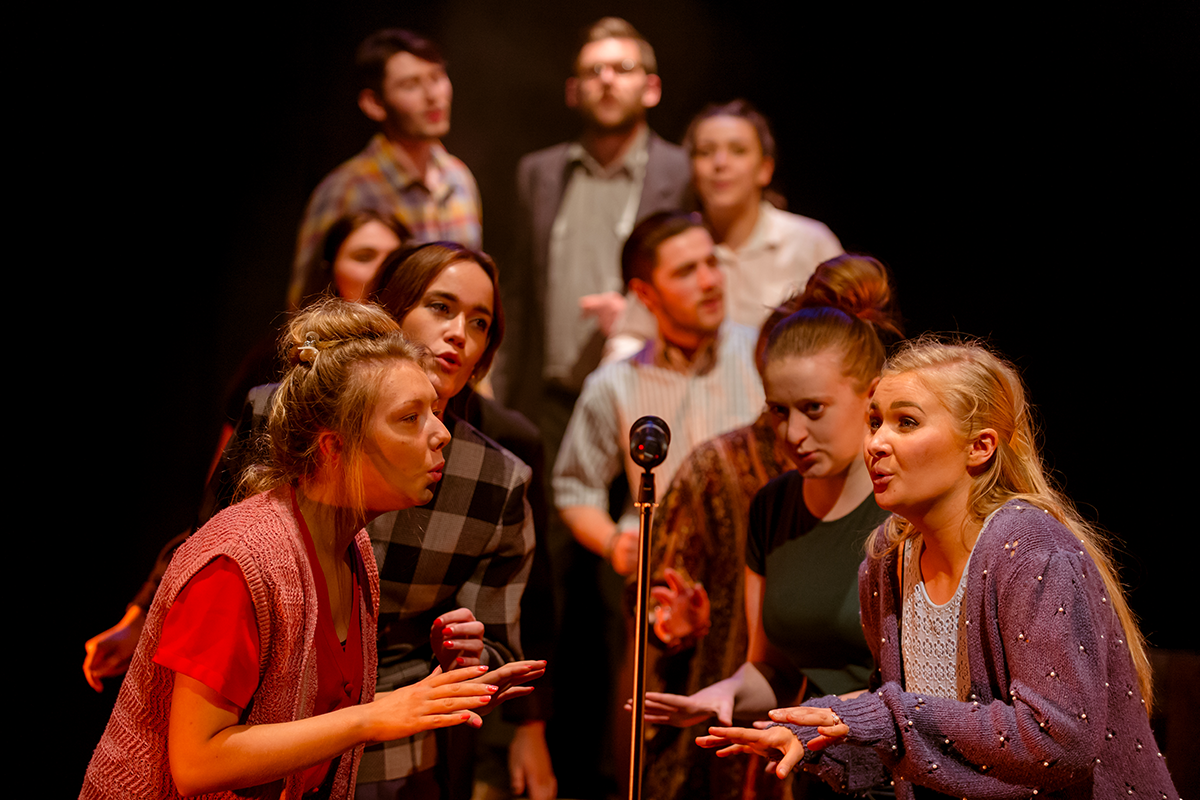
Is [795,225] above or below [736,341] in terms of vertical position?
above

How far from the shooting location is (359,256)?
3.83m

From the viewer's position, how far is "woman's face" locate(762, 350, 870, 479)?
2.31 meters

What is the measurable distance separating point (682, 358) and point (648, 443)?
7.01 feet

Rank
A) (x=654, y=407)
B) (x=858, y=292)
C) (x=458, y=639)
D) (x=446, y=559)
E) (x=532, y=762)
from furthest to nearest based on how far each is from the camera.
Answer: (x=654, y=407), (x=532, y=762), (x=858, y=292), (x=446, y=559), (x=458, y=639)

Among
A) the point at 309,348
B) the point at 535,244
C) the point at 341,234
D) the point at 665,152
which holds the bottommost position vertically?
the point at 309,348

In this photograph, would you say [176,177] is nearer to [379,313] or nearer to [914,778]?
[379,313]

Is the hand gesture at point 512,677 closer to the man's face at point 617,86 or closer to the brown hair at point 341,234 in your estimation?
the brown hair at point 341,234

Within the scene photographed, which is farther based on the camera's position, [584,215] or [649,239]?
[584,215]

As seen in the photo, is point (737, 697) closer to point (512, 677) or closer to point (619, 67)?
point (512, 677)

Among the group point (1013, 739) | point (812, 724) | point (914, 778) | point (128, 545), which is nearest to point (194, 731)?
point (812, 724)

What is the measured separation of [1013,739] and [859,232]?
318 cm

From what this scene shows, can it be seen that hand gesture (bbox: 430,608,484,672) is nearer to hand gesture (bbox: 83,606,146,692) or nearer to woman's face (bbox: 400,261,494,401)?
woman's face (bbox: 400,261,494,401)

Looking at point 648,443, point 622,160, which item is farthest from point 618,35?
point 648,443

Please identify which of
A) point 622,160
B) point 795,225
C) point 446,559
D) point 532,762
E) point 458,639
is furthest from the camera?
point 622,160
